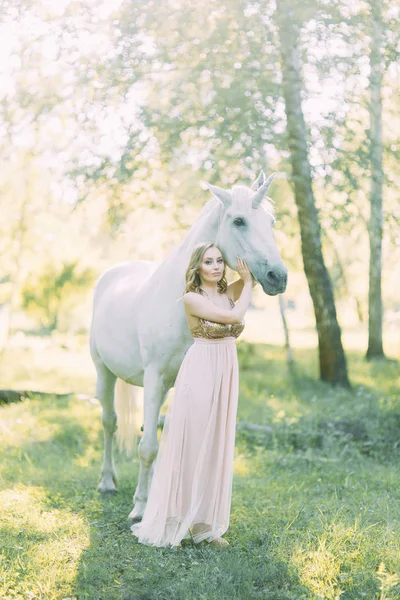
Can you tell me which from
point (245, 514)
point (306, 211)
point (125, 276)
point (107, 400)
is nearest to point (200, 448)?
Result: point (245, 514)

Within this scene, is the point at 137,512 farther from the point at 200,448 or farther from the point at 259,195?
the point at 259,195

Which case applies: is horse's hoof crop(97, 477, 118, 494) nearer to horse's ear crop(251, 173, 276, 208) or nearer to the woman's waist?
the woman's waist

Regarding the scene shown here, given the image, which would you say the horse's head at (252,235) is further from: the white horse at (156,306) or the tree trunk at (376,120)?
the tree trunk at (376,120)

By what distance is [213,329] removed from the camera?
4.13m

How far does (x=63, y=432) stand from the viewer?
7.66 meters

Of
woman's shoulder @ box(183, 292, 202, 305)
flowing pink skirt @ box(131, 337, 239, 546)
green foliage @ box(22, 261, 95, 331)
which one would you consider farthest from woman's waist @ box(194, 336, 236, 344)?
green foliage @ box(22, 261, 95, 331)

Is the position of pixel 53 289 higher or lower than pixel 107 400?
lower

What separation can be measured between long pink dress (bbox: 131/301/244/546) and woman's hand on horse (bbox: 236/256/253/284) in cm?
31

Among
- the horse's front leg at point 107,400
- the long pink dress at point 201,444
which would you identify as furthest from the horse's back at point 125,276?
the long pink dress at point 201,444

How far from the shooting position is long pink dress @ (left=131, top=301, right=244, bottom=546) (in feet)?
13.7

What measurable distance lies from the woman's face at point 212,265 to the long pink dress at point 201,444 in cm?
29

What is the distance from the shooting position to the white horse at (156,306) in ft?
13.2

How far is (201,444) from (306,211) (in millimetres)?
5907

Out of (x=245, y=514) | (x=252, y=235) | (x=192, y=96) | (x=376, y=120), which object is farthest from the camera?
(x=376, y=120)
